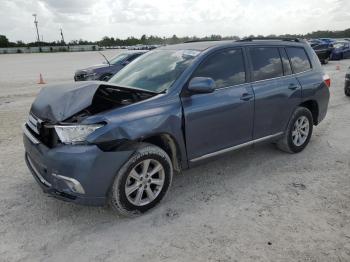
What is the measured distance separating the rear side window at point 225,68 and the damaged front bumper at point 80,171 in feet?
4.87

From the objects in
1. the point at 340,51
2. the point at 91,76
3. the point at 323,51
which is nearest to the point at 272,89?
the point at 91,76

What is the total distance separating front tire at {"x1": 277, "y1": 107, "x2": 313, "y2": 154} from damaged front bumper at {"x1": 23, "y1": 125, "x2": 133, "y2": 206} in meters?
2.90

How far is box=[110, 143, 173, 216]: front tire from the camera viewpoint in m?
3.35

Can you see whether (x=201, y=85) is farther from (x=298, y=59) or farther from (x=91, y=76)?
(x=91, y=76)

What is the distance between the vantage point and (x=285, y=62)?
5043 mm

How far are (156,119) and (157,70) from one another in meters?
1.00

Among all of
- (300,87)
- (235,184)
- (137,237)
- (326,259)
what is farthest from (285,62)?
(137,237)

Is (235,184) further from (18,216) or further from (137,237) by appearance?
(18,216)

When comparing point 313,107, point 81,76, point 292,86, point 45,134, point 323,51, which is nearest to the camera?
point 45,134

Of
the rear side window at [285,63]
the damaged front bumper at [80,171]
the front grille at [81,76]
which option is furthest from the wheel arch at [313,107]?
the front grille at [81,76]

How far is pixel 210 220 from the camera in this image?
348 cm

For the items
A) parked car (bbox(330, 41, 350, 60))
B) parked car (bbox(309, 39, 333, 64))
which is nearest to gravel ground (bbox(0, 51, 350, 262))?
parked car (bbox(309, 39, 333, 64))

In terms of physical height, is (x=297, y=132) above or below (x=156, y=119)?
below

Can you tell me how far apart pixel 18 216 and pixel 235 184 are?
260 cm
